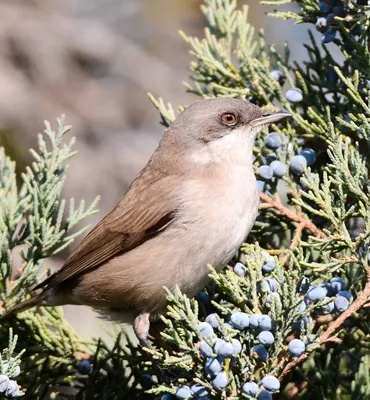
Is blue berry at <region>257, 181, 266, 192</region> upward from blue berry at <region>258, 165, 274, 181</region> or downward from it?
downward

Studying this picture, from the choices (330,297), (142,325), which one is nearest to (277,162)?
(330,297)

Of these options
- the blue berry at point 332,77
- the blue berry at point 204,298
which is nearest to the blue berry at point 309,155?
the blue berry at point 332,77

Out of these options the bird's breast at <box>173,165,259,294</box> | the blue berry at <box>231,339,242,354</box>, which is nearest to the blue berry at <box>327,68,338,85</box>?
the bird's breast at <box>173,165,259,294</box>

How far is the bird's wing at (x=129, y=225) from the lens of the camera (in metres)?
4.04

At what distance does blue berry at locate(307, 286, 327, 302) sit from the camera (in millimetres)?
2926

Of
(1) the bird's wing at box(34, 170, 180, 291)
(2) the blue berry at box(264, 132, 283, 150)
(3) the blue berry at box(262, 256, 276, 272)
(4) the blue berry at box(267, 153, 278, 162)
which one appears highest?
(1) the bird's wing at box(34, 170, 180, 291)

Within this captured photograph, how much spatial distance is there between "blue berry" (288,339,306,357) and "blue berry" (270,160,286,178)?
3.36 ft

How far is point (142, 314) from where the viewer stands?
4.06m

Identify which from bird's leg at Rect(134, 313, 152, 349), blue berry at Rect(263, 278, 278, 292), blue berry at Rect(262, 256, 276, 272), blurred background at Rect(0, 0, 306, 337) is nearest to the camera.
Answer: blue berry at Rect(263, 278, 278, 292)

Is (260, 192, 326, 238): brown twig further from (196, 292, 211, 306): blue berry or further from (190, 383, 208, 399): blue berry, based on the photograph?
(190, 383, 208, 399): blue berry

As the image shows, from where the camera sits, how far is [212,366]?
9.23 ft

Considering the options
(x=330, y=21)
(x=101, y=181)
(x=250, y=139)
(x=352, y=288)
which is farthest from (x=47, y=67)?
(x=352, y=288)

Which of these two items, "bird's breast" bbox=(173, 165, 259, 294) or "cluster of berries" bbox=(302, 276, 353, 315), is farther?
"bird's breast" bbox=(173, 165, 259, 294)

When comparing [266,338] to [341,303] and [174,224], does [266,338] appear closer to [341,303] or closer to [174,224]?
[341,303]
